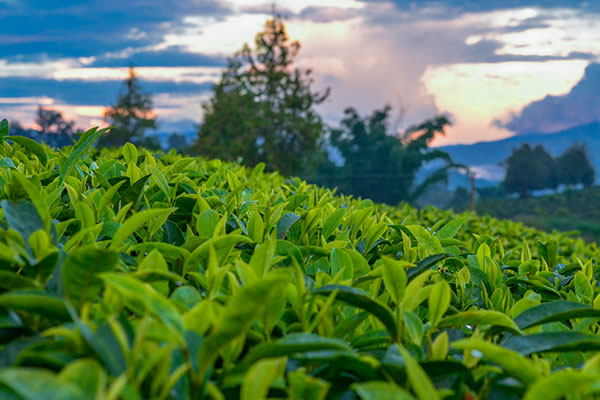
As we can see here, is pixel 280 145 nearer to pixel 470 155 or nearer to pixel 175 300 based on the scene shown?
pixel 175 300

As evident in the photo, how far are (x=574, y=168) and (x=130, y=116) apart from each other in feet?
186

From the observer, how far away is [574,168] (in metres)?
67.6

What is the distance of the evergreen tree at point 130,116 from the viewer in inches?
2085

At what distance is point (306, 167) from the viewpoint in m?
40.4

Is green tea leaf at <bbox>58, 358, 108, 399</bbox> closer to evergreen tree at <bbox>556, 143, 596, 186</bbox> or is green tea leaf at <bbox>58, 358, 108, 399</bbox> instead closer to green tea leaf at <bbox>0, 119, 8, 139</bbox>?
green tea leaf at <bbox>0, 119, 8, 139</bbox>

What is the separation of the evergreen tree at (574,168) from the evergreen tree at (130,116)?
173 ft

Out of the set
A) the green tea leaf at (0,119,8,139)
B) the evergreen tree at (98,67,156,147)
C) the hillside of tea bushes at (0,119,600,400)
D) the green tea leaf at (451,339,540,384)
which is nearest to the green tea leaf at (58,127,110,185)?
the hillside of tea bushes at (0,119,600,400)

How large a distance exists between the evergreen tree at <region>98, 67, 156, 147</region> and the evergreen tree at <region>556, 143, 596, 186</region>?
173 ft

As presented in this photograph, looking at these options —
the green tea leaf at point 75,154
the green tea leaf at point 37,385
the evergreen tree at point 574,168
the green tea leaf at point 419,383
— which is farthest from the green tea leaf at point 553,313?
the evergreen tree at point 574,168

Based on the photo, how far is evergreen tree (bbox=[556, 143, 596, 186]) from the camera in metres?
67.6

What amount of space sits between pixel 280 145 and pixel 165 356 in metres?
39.0

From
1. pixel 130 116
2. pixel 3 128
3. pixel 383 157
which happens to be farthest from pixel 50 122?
pixel 3 128

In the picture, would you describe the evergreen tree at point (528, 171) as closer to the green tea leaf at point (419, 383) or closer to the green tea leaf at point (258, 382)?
the green tea leaf at point (419, 383)

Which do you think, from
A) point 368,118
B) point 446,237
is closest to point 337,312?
point 446,237
